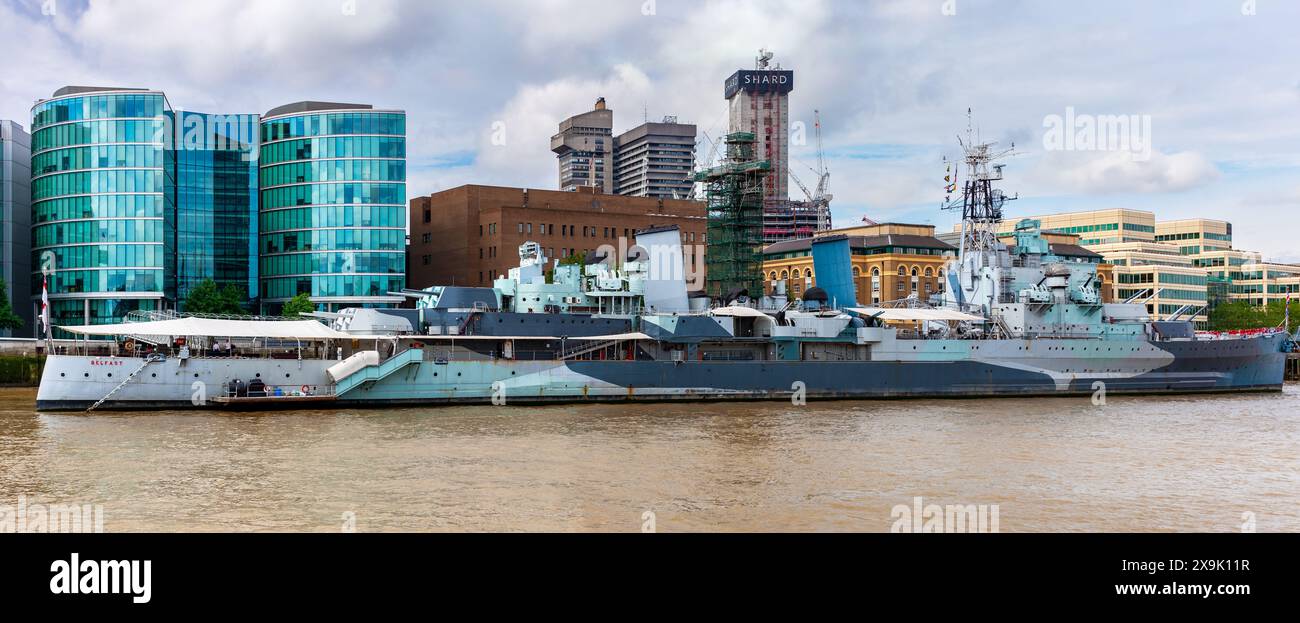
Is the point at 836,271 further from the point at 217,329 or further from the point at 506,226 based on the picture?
the point at 506,226

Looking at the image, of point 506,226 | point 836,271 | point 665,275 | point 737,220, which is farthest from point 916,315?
point 506,226

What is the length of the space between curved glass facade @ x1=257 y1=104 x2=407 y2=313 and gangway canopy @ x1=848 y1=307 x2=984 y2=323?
3818 cm

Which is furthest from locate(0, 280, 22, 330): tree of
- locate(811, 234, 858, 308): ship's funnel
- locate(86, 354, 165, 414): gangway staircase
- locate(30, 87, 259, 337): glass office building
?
locate(811, 234, 858, 308): ship's funnel

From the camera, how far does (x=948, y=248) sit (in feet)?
301

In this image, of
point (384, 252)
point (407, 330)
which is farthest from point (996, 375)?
point (384, 252)

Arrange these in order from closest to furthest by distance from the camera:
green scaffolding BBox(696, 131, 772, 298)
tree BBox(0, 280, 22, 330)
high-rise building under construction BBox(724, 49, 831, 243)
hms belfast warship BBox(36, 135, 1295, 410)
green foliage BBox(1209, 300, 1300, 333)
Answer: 1. hms belfast warship BBox(36, 135, 1295, 410)
2. green scaffolding BBox(696, 131, 772, 298)
3. tree BBox(0, 280, 22, 330)
4. green foliage BBox(1209, 300, 1300, 333)
5. high-rise building under construction BBox(724, 49, 831, 243)

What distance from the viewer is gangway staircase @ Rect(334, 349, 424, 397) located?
3556cm

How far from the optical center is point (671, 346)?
41438 mm

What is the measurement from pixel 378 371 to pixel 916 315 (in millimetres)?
24878

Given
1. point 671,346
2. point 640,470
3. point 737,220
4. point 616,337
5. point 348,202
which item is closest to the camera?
point 640,470

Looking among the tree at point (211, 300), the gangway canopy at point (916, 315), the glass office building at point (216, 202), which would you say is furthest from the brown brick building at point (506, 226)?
the gangway canopy at point (916, 315)

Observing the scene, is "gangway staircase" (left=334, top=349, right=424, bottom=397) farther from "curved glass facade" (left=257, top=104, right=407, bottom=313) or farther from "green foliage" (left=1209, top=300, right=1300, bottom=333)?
"green foliage" (left=1209, top=300, right=1300, bottom=333)

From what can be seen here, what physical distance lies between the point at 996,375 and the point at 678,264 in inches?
619

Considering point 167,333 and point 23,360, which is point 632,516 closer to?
point 167,333
